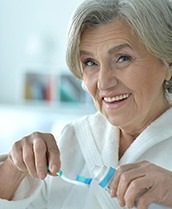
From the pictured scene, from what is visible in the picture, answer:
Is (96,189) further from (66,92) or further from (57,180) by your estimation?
(66,92)

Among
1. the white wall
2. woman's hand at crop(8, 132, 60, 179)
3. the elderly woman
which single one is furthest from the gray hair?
the white wall

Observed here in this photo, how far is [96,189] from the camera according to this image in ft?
4.44

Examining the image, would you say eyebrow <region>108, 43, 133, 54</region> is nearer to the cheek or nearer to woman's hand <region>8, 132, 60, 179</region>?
the cheek

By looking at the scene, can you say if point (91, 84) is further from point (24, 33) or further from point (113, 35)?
point (24, 33)

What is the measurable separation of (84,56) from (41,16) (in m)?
2.44

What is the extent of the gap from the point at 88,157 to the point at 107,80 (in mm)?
255

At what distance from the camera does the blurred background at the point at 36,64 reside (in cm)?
353

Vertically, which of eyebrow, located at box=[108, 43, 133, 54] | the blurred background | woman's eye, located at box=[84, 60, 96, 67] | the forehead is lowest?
the blurred background

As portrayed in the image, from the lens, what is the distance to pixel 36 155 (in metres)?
1.21

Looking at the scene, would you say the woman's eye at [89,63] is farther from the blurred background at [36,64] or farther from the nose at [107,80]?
the blurred background at [36,64]

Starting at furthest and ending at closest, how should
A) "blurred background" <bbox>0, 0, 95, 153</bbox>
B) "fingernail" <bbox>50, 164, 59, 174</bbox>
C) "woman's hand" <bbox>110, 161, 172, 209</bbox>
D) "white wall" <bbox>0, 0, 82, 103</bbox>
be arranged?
"white wall" <bbox>0, 0, 82, 103</bbox>
"blurred background" <bbox>0, 0, 95, 153</bbox>
"fingernail" <bbox>50, 164, 59, 174</bbox>
"woman's hand" <bbox>110, 161, 172, 209</bbox>

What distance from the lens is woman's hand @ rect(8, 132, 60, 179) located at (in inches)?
46.9

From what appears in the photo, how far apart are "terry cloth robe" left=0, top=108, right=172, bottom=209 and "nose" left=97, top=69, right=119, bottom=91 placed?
0.17 meters

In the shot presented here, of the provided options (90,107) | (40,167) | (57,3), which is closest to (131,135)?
(40,167)
